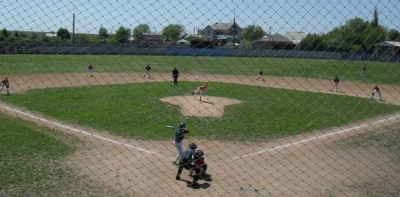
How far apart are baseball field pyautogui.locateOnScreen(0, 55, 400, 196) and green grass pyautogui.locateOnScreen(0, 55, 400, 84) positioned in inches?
116

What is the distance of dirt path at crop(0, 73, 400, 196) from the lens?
1001 cm

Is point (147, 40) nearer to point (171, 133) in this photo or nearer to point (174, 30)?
point (174, 30)

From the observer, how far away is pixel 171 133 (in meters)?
15.1

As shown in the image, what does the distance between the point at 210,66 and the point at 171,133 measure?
81.2 ft

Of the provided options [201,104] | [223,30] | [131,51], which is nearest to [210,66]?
[201,104]

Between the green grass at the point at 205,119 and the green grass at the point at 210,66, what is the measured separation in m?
9.55

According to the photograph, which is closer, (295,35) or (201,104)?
(295,35)

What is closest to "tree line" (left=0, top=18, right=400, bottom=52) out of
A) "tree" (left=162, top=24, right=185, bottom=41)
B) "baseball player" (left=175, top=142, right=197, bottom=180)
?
"tree" (left=162, top=24, right=185, bottom=41)

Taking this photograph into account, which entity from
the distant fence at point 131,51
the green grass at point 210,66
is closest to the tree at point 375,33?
the distant fence at point 131,51

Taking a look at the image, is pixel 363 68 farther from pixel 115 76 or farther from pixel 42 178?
pixel 42 178

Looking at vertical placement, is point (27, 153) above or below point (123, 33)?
below

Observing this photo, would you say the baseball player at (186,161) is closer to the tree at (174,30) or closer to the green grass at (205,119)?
the tree at (174,30)

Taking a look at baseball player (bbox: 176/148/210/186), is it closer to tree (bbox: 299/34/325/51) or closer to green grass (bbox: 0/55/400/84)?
tree (bbox: 299/34/325/51)

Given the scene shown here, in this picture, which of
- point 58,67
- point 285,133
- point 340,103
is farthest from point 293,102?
point 58,67
